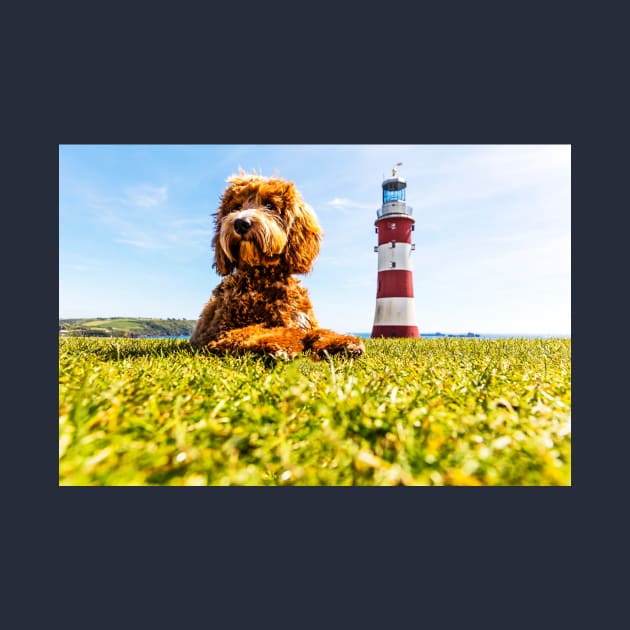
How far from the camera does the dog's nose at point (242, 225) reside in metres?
2.63

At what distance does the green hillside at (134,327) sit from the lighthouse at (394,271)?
6.08 meters

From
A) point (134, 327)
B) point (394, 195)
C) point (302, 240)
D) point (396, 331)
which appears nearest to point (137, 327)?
point (134, 327)

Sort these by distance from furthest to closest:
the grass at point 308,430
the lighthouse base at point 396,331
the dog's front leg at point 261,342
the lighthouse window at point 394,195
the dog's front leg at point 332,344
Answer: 1. the lighthouse window at point 394,195
2. the lighthouse base at point 396,331
3. the dog's front leg at point 332,344
4. the dog's front leg at point 261,342
5. the grass at point 308,430

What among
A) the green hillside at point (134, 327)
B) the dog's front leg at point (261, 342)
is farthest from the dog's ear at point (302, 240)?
the green hillside at point (134, 327)

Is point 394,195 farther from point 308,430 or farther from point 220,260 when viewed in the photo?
point 308,430

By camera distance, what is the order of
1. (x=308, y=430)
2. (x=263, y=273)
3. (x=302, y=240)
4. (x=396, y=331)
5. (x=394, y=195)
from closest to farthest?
(x=308, y=430) → (x=263, y=273) → (x=302, y=240) → (x=396, y=331) → (x=394, y=195)

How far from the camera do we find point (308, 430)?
1.30 m

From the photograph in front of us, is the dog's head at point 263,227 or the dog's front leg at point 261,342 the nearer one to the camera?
the dog's front leg at point 261,342

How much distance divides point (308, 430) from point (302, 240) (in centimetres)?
208

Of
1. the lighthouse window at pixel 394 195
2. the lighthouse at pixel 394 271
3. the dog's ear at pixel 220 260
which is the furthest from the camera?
the lighthouse window at pixel 394 195

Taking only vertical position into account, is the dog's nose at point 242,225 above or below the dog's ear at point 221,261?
above

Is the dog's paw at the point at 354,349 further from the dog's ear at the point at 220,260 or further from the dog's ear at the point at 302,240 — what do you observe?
the dog's ear at the point at 220,260
